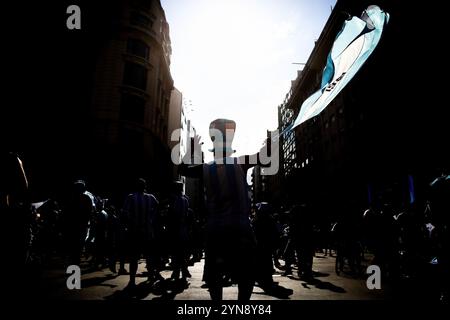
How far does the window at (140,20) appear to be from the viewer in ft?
97.2

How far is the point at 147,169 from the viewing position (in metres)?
28.6

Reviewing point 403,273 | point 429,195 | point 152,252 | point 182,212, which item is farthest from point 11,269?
point 403,273

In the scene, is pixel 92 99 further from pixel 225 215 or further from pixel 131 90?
pixel 225 215

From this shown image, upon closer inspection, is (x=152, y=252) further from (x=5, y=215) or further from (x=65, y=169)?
(x=65, y=169)

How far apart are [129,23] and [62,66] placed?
7.78 metres

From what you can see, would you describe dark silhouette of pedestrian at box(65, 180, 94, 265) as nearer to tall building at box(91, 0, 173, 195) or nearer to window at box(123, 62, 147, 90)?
tall building at box(91, 0, 173, 195)

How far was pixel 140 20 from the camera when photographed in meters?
30.0

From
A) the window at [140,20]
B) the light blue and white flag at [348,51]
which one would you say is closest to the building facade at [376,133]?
the light blue and white flag at [348,51]

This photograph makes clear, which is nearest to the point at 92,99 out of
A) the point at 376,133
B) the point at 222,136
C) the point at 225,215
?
the point at 376,133

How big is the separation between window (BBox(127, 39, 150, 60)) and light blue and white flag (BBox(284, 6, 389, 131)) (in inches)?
1057

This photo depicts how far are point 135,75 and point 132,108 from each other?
3336 mm

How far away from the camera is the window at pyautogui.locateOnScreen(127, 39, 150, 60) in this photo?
29273mm

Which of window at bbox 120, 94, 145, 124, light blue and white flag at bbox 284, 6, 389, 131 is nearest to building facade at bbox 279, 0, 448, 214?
light blue and white flag at bbox 284, 6, 389, 131

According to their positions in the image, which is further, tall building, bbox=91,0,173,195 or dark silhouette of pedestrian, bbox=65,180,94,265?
tall building, bbox=91,0,173,195
